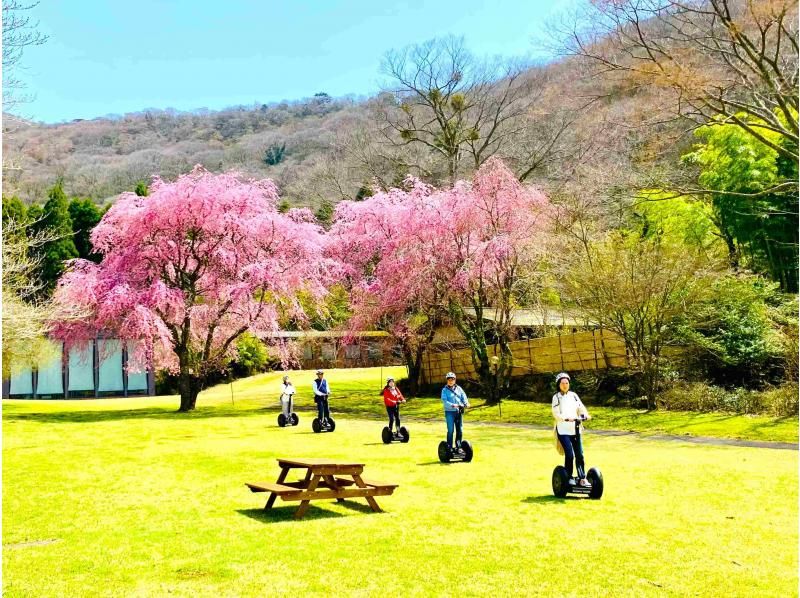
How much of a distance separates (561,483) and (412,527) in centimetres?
299

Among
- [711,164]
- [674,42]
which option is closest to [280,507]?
[674,42]

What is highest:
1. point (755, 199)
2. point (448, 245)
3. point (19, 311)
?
point (755, 199)

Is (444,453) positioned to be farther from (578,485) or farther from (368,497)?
(368,497)

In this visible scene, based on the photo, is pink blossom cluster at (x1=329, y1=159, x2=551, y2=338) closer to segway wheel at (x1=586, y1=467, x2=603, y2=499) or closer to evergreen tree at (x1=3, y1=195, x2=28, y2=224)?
segway wheel at (x1=586, y1=467, x2=603, y2=499)

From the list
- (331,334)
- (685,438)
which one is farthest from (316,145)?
(685,438)

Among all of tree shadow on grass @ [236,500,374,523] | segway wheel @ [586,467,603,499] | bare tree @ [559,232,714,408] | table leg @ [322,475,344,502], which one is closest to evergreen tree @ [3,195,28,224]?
bare tree @ [559,232,714,408]

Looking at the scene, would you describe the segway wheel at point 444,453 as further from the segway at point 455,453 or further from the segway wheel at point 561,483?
the segway wheel at point 561,483

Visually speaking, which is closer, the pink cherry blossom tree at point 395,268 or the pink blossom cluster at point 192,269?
the pink blossom cluster at point 192,269

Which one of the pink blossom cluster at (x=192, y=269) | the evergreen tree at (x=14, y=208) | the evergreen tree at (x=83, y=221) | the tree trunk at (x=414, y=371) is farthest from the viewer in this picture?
the evergreen tree at (x=83, y=221)

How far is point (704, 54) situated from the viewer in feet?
66.4

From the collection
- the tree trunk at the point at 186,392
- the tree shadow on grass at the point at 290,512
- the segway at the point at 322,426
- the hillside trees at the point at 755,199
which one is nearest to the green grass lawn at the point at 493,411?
the tree trunk at the point at 186,392

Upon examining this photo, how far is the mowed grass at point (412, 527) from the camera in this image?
7.50 metres

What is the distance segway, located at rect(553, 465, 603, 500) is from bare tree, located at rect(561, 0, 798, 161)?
10276 millimetres

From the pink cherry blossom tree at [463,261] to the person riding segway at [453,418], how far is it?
614 inches
